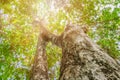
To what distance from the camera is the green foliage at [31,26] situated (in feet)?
36.0

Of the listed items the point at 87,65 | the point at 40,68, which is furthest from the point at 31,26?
the point at 87,65

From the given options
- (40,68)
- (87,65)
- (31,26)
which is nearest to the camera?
(87,65)

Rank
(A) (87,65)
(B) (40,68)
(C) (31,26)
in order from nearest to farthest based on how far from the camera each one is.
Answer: (A) (87,65) < (B) (40,68) < (C) (31,26)

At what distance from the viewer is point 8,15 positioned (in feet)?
37.6

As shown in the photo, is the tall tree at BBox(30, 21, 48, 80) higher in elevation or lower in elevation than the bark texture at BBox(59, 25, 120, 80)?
lower

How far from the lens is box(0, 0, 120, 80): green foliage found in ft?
36.0

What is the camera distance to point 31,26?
1208 cm

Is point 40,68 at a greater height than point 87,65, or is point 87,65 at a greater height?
point 87,65

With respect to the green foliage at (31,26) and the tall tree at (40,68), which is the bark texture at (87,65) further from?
the green foliage at (31,26)

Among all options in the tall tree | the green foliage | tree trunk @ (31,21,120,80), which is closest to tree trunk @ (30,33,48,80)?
the tall tree

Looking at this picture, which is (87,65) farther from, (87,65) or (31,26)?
(31,26)

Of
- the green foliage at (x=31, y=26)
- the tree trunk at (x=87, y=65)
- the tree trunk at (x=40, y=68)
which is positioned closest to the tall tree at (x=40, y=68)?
the tree trunk at (x=40, y=68)

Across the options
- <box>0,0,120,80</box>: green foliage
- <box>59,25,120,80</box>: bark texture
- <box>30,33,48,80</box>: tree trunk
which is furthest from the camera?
<box>0,0,120,80</box>: green foliage

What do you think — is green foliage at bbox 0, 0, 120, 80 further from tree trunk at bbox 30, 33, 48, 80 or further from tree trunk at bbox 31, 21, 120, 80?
tree trunk at bbox 31, 21, 120, 80
